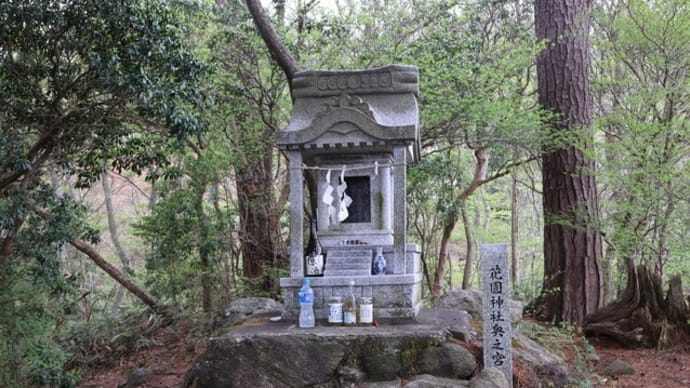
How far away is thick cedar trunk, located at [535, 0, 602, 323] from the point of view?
883 centimetres

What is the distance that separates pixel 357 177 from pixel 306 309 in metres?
1.71

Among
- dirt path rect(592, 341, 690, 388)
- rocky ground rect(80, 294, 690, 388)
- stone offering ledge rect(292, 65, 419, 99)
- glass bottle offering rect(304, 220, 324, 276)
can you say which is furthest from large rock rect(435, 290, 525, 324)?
stone offering ledge rect(292, 65, 419, 99)

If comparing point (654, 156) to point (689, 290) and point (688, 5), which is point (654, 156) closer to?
point (688, 5)

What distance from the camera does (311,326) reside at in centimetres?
541

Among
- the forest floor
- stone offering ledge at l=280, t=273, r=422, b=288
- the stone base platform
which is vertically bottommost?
the forest floor

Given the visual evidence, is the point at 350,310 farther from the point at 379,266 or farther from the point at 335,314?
the point at 379,266

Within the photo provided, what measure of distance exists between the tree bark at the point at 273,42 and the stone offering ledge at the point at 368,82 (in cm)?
214

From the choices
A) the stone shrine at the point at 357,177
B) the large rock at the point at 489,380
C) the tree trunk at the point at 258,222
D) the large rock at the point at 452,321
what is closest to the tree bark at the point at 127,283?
the tree trunk at the point at 258,222

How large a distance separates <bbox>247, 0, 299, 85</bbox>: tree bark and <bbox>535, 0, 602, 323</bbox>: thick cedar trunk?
13.6 feet

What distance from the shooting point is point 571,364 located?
22.1 feet

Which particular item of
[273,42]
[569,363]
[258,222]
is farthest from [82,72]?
[569,363]

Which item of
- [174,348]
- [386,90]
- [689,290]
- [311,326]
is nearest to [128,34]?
[386,90]

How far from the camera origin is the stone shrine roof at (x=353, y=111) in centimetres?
583

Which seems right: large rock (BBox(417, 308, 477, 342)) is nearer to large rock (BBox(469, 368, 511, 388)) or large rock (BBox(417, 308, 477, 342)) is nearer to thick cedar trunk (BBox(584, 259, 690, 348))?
large rock (BBox(469, 368, 511, 388))
